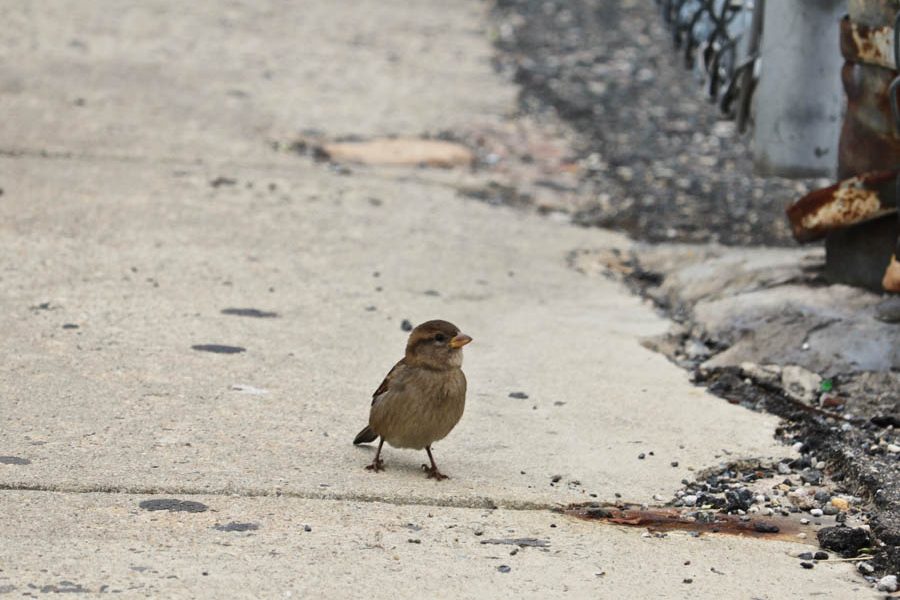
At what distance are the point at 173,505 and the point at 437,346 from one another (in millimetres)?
984

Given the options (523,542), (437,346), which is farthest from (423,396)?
(523,542)

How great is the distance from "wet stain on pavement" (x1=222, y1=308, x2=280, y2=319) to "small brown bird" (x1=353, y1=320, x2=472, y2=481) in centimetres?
141

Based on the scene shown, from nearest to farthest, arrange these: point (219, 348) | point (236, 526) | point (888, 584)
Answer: point (888, 584)
point (236, 526)
point (219, 348)

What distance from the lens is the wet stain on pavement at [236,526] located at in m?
3.67

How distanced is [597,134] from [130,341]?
15.3 ft

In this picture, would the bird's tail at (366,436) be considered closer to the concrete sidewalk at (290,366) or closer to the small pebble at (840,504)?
the concrete sidewalk at (290,366)

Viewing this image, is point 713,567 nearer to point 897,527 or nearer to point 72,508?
point 897,527

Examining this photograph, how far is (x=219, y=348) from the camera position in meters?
5.24

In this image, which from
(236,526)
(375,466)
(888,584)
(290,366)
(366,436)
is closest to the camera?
(888,584)

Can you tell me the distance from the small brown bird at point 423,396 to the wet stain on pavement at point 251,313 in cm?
141

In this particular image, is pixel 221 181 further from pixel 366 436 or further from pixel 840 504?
pixel 840 504

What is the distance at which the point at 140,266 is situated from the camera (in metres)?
6.09

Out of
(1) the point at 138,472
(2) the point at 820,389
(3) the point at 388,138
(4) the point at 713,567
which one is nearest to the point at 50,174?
(3) the point at 388,138

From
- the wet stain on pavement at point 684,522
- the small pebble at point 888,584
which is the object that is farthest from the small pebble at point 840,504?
the small pebble at point 888,584
